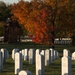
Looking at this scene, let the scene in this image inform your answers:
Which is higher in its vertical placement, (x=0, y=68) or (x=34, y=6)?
(x=34, y=6)

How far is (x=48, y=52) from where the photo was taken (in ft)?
62.6

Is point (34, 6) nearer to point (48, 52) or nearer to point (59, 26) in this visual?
point (59, 26)

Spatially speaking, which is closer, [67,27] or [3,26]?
[67,27]

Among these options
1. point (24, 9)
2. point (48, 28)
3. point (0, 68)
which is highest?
point (24, 9)

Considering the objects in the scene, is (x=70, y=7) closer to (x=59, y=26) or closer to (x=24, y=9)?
(x=59, y=26)

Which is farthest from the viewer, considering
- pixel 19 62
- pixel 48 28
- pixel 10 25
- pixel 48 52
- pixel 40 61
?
pixel 10 25

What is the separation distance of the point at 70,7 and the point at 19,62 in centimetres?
1972

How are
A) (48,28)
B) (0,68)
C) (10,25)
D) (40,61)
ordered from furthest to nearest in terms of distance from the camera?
1. (10,25)
2. (48,28)
3. (0,68)
4. (40,61)

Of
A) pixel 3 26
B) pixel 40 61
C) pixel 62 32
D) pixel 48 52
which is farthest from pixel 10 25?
pixel 40 61

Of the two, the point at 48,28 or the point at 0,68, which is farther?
the point at 48,28

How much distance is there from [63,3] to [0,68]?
19.0m

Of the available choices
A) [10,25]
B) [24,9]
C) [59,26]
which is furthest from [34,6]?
[10,25]

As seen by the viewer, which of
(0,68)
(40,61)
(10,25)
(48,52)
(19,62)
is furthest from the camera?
(10,25)

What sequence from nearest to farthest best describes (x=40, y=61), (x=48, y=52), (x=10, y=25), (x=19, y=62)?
(x=40, y=61) → (x=19, y=62) → (x=48, y=52) → (x=10, y=25)
